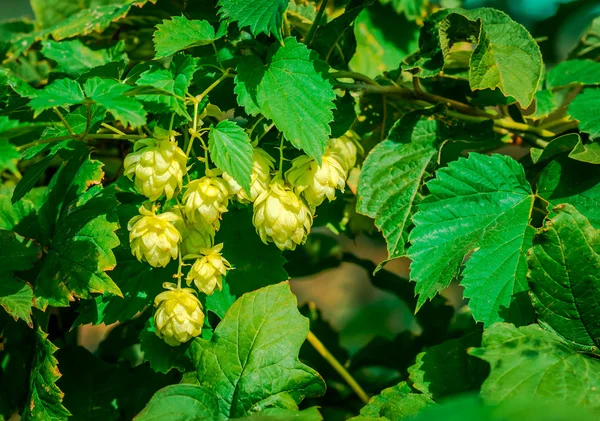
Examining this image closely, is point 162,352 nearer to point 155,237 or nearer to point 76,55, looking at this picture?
point 155,237

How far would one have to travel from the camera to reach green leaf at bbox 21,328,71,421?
95 centimetres

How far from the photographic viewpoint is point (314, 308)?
5.33ft

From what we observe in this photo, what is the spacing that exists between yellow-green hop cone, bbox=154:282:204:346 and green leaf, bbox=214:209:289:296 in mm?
142

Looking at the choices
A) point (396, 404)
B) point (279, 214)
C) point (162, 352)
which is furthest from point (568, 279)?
point (162, 352)

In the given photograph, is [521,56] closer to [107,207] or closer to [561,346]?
A: [561,346]

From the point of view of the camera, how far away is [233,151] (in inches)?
33.4

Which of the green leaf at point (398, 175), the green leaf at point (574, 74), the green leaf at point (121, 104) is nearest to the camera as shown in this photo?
the green leaf at point (121, 104)

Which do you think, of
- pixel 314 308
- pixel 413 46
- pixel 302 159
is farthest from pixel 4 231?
pixel 413 46

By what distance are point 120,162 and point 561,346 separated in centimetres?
105

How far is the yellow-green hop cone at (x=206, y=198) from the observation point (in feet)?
2.78

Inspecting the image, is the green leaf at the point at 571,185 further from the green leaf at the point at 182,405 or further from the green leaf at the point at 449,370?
the green leaf at the point at 182,405

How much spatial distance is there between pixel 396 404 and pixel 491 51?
600mm

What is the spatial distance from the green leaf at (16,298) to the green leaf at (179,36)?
1.45ft

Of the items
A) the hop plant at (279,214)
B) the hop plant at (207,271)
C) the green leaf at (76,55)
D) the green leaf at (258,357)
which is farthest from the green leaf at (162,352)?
the green leaf at (76,55)
